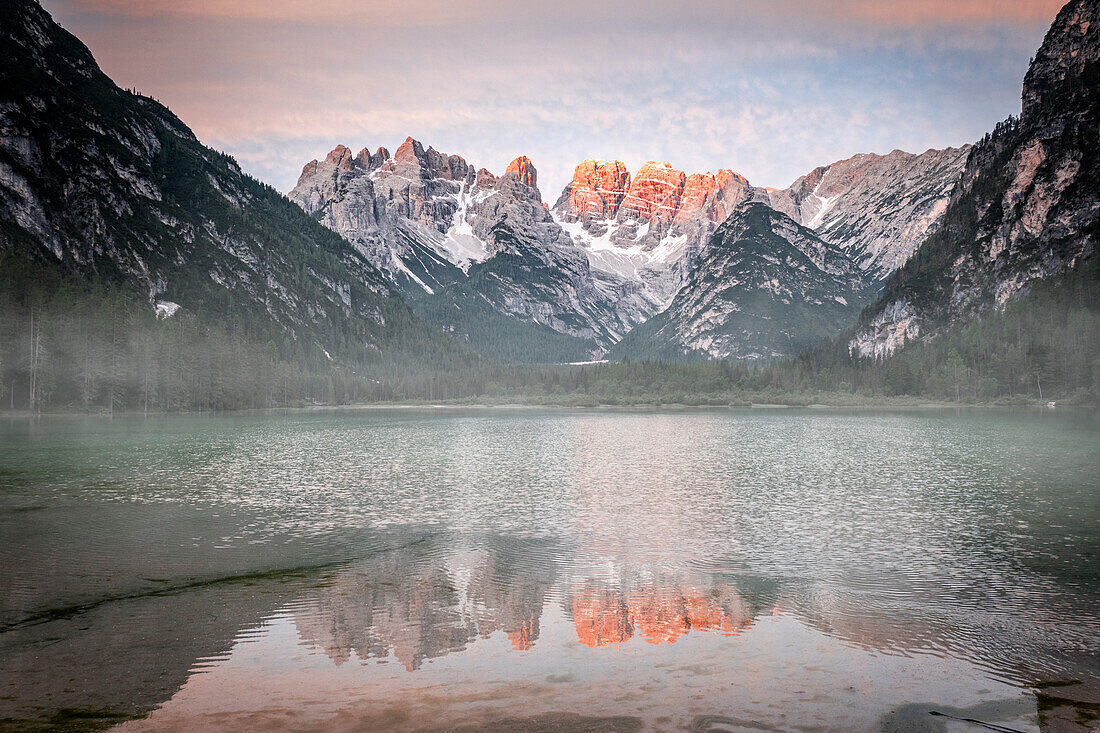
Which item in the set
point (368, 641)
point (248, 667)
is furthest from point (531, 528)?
point (248, 667)

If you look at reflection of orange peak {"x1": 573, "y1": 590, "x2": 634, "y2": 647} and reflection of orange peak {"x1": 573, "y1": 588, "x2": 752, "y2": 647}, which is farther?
reflection of orange peak {"x1": 573, "y1": 588, "x2": 752, "y2": 647}

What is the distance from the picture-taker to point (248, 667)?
18156 millimetres

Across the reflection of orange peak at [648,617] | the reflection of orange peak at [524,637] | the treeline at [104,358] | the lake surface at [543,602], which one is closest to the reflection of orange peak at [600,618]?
the reflection of orange peak at [648,617]

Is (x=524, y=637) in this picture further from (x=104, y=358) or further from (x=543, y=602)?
(x=104, y=358)

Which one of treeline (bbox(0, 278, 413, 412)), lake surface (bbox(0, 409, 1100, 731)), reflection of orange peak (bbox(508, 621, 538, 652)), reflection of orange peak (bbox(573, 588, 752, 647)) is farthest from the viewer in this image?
treeline (bbox(0, 278, 413, 412))

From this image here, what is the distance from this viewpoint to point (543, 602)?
2502cm

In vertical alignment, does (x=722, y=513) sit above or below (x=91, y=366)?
below

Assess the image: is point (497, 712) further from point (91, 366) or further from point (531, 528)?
point (91, 366)

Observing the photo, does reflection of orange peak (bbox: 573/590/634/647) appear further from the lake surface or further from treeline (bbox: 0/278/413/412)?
treeline (bbox: 0/278/413/412)

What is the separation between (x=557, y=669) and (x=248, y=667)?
795cm

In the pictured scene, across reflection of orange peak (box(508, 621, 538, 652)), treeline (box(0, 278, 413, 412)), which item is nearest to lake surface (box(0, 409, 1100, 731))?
reflection of orange peak (box(508, 621, 538, 652))

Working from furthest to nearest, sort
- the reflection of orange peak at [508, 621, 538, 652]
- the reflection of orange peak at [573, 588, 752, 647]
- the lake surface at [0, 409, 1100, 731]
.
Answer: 1. the reflection of orange peak at [573, 588, 752, 647]
2. the reflection of orange peak at [508, 621, 538, 652]
3. the lake surface at [0, 409, 1100, 731]

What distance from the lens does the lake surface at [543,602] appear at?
623 inches

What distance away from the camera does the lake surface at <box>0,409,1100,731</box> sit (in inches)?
623
